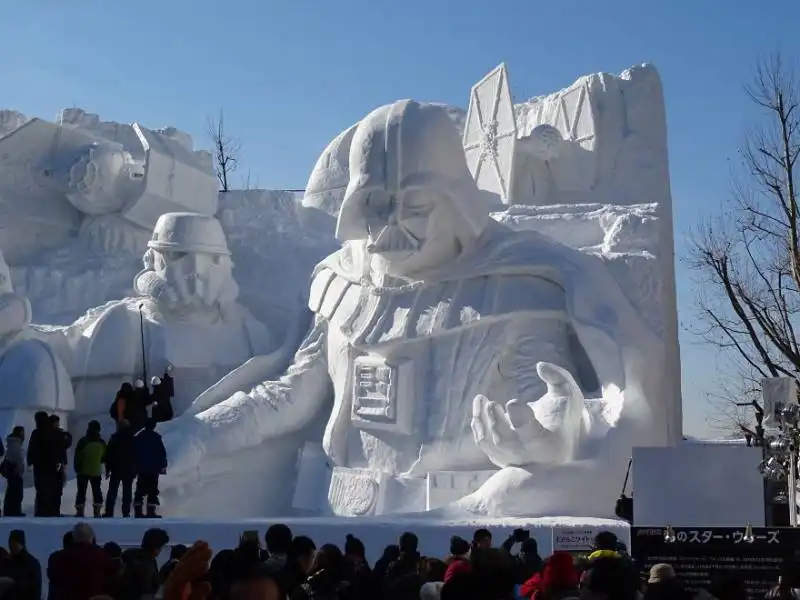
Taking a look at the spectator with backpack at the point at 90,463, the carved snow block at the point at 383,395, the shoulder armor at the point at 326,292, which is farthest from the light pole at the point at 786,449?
the spectator with backpack at the point at 90,463

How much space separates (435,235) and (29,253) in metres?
4.89

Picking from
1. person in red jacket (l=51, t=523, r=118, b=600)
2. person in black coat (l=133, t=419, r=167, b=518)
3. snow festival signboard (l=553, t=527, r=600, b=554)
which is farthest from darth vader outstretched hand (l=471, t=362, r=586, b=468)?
person in red jacket (l=51, t=523, r=118, b=600)

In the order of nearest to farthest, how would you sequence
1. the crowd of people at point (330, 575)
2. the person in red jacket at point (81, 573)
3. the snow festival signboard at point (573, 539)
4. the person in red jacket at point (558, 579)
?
1. the crowd of people at point (330, 575)
2. the person in red jacket at point (558, 579)
3. the person in red jacket at point (81, 573)
4. the snow festival signboard at point (573, 539)

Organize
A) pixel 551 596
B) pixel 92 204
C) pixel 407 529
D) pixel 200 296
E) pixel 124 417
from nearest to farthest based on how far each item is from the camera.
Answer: pixel 551 596 < pixel 407 529 < pixel 124 417 < pixel 200 296 < pixel 92 204

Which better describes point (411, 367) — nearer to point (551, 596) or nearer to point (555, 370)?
point (555, 370)

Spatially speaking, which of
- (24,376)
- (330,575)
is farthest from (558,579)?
(24,376)

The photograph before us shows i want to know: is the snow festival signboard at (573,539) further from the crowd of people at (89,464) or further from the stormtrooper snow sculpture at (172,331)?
the stormtrooper snow sculpture at (172,331)

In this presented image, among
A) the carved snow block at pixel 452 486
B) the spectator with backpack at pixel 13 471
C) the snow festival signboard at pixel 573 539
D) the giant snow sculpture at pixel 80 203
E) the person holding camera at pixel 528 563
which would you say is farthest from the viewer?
the giant snow sculpture at pixel 80 203

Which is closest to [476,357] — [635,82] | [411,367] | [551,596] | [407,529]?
[411,367]

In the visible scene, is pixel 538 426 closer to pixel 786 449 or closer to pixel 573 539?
pixel 786 449

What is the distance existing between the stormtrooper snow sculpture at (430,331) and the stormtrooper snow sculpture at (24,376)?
969mm

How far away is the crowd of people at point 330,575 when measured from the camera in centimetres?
317

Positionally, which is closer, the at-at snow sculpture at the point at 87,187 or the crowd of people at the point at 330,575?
the crowd of people at the point at 330,575

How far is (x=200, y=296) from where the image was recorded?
10758mm
